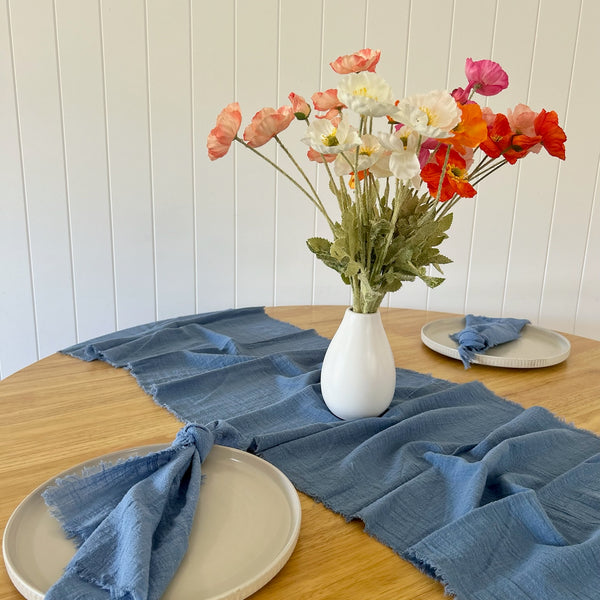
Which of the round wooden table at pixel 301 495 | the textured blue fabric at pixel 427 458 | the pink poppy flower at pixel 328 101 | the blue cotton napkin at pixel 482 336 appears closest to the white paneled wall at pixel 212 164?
the round wooden table at pixel 301 495

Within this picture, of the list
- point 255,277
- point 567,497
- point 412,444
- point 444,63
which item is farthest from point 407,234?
point 444,63

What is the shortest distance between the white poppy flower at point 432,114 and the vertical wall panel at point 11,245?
4.78 feet

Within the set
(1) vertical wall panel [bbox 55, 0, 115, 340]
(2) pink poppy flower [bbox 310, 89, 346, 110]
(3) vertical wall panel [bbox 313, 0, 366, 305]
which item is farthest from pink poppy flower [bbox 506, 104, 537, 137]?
(1) vertical wall panel [bbox 55, 0, 115, 340]

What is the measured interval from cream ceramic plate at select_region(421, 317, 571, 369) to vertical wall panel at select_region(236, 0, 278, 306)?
2.63 feet

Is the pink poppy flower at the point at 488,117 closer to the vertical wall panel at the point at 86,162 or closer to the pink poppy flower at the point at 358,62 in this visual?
the pink poppy flower at the point at 358,62

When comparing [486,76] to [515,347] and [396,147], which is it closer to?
[396,147]

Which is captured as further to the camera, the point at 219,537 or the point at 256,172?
the point at 256,172

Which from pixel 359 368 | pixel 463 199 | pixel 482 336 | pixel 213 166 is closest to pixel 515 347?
pixel 482 336

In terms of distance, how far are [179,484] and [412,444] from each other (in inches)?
14.7

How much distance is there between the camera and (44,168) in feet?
6.03

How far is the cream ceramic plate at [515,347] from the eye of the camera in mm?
1288

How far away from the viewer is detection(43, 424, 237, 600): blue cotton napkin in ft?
1.86

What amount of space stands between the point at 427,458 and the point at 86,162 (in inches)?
58.9

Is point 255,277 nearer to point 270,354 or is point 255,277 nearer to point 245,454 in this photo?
point 270,354
